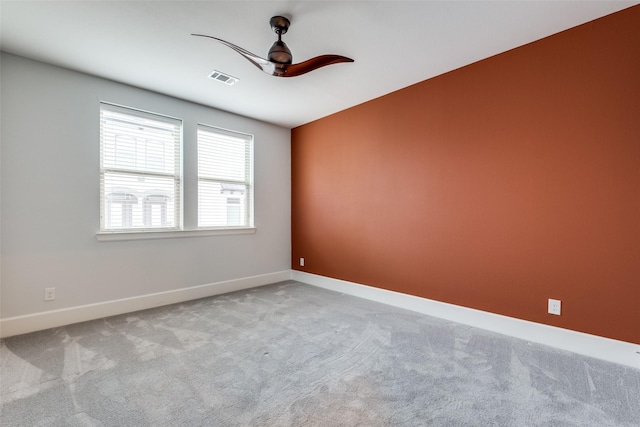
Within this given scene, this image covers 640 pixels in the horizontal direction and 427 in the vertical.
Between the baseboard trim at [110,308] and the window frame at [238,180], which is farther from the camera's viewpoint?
the window frame at [238,180]

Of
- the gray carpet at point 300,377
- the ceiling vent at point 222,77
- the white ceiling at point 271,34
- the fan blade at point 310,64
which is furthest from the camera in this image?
the ceiling vent at point 222,77

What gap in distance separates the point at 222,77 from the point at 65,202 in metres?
2.05

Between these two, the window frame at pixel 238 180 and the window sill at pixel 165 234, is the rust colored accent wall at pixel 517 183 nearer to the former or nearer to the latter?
the window frame at pixel 238 180

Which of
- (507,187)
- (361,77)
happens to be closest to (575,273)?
(507,187)

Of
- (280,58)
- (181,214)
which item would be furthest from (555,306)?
(181,214)

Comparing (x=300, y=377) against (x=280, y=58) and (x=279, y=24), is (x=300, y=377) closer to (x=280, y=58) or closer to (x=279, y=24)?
(x=280, y=58)

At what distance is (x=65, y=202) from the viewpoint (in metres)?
2.87

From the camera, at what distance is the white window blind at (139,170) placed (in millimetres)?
3154

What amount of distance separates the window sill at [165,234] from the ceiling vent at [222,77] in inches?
74.9

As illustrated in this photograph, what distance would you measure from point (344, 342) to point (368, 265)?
148cm

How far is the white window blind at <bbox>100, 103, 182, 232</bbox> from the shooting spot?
3154 millimetres

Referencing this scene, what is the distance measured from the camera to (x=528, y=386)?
5.98 ft

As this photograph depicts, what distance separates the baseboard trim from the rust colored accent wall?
6.11 ft

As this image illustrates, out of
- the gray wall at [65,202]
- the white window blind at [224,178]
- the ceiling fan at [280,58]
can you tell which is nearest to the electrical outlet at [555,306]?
the ceiling fan at [280,58]
